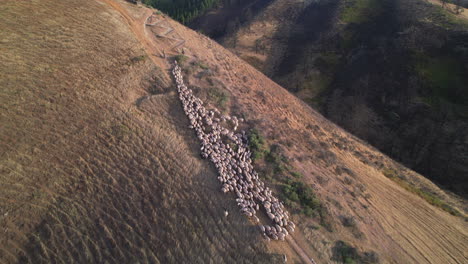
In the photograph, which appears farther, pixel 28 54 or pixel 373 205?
pixel 28 54

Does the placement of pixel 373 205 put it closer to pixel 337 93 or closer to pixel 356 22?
pixel 337 93

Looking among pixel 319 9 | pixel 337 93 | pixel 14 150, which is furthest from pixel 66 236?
pixel 319 9

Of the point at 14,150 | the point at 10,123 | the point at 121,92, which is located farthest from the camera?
the point at 121,92

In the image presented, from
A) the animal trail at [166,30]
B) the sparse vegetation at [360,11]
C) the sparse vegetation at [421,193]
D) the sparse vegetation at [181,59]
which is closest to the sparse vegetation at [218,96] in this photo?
the sparse vegetation at [181,59]

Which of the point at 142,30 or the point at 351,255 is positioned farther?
the point at 142,30

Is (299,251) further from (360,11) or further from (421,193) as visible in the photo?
(360,11)

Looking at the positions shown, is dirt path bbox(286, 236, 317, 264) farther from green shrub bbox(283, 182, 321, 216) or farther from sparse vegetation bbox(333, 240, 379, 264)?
green shrub bbox(283, 182, 321, 216)

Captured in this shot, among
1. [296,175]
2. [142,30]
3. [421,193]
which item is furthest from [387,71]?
[142,30]
